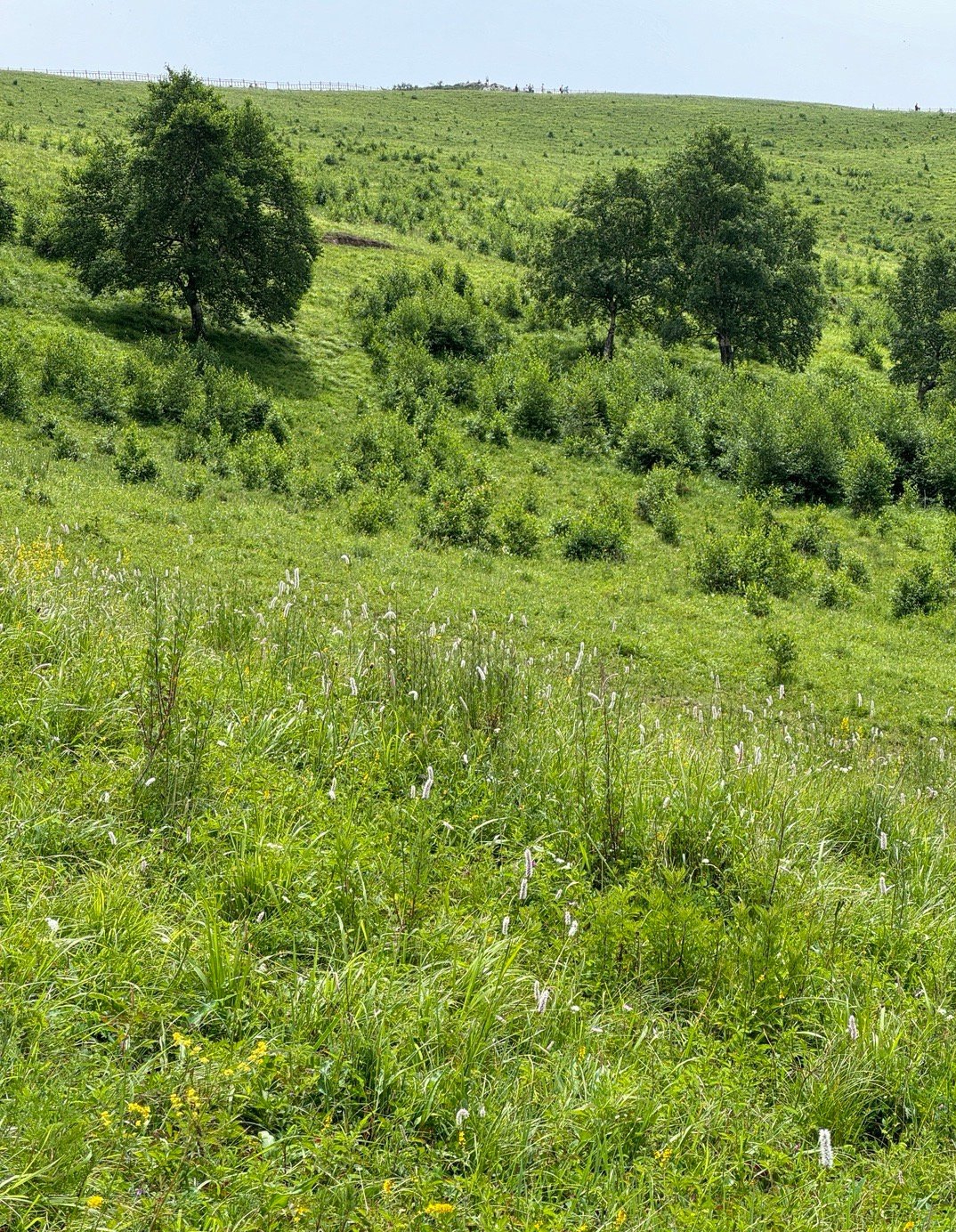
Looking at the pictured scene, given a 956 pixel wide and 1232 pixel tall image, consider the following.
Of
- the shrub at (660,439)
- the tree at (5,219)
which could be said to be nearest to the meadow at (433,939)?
the shrub at (660,439)

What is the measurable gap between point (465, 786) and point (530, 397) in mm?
27324

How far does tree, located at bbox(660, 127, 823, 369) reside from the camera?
36.1 metres

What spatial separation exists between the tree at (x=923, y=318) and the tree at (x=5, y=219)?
3464cm

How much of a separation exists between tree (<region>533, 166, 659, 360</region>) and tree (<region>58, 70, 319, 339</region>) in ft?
37.7

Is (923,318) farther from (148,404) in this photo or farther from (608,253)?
(148,404)

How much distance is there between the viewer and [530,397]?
3067 cm

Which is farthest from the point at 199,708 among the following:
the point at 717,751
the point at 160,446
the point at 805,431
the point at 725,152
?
the point at 725,152

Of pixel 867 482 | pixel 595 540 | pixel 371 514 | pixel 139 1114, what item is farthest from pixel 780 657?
pixel 867 482

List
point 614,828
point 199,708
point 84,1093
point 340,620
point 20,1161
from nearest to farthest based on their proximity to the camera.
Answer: point 20,1161, point 84,1093, point 614,828, point 199,708, point 340,620

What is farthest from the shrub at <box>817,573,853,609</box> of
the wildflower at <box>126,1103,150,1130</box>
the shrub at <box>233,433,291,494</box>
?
the wildflower at <box>126,1103,150,1130</box>

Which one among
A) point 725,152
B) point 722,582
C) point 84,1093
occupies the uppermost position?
point 725,152

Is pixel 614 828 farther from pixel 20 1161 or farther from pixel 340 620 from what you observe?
pixel 340 620

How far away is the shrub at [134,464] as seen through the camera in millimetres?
20203

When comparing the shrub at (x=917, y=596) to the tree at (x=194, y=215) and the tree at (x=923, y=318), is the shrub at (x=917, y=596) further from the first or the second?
the tree at (x=194, y=215)
